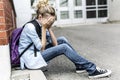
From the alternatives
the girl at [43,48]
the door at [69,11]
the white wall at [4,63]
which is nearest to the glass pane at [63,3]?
the door at [69,11]

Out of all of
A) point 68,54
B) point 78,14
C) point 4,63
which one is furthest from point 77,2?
point 4,63

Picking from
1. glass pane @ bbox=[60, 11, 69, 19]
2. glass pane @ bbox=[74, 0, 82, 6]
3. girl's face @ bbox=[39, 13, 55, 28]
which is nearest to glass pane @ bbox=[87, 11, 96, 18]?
glass pane @ bbox=[74, 0, 82, 6]

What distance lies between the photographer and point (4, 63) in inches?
180

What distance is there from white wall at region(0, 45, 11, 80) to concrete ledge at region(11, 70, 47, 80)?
5.5 inches

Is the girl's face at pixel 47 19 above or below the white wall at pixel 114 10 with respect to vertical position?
above

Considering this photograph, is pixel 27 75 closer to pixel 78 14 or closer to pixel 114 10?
pixel 78 14

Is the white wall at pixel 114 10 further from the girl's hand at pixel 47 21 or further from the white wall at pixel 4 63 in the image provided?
the white wall at pixel 4 63

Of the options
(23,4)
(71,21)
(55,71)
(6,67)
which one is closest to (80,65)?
(55,71)

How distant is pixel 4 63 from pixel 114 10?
2107 cm

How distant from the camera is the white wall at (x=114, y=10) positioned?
24.7m

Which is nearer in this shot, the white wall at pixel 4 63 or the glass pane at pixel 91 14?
the white wall at pixel 4 63

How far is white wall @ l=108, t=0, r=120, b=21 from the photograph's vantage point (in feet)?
81.1

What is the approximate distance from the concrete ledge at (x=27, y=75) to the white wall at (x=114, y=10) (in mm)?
20255

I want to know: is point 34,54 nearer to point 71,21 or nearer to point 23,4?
point 23,4
